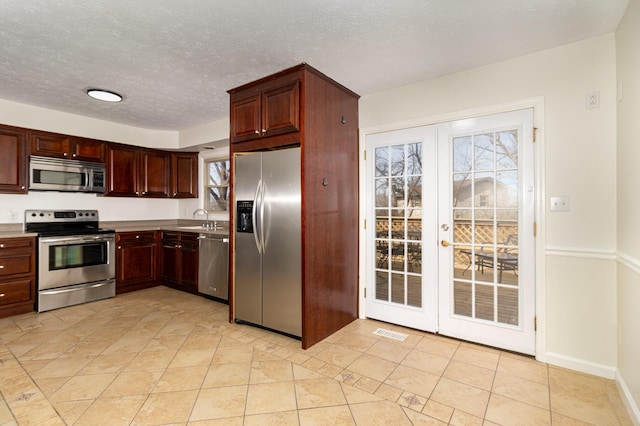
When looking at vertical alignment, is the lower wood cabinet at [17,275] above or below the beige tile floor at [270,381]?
above

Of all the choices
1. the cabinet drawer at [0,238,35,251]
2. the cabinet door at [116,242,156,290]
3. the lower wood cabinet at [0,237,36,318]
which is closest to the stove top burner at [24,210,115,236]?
the cabinet drawer at [0,238,35,251]

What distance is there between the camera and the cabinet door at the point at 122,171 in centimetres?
460

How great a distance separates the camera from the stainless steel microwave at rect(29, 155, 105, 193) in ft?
13.0

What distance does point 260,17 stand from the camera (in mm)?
2174

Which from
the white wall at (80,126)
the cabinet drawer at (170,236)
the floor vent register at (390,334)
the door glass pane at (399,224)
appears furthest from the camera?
the cabinet drawer at (170,236)

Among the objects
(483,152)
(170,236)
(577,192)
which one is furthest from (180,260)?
(577,192)

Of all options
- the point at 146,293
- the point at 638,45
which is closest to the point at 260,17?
the point at 638,45

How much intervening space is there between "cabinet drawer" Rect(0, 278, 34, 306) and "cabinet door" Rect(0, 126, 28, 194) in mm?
1085

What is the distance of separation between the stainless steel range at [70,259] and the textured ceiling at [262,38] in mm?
1705

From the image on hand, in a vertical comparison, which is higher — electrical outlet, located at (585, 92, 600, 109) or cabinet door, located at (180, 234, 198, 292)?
electrical outlet, located at (585, 92, 600, 109)

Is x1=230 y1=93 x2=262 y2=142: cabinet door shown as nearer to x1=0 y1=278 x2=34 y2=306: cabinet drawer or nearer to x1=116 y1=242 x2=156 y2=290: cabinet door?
x1=116 y1=242 x2=156 y2=290: cabinet door

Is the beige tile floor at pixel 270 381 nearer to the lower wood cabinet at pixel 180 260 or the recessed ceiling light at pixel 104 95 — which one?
the lower wood cabinet at pixel 180 260

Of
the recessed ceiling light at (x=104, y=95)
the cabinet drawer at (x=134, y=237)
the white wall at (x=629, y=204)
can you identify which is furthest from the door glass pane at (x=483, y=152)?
the cabinet drawer at (x=134, y=237)

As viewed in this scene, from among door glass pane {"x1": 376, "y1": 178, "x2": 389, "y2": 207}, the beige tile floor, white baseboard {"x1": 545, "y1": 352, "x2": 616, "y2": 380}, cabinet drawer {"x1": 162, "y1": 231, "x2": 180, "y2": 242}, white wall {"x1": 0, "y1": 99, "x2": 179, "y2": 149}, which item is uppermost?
white wall {"x1": 0, "y1": 99, "x2": 179, "y2": 149}
